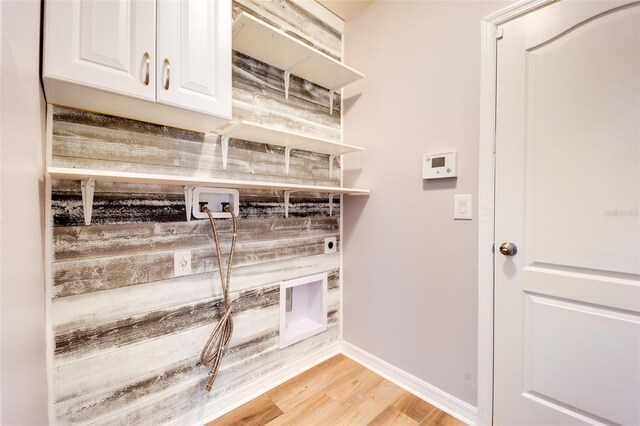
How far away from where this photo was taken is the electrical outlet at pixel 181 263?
1.41 m

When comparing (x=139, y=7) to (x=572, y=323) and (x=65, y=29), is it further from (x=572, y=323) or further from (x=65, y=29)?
(x=572, y=323)

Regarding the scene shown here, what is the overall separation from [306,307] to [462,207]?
4.52ft

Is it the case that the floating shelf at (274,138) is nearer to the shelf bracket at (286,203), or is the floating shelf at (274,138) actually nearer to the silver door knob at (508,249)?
the shelf bracket at (286,203)

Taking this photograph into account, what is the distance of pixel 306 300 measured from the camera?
7.18 feet

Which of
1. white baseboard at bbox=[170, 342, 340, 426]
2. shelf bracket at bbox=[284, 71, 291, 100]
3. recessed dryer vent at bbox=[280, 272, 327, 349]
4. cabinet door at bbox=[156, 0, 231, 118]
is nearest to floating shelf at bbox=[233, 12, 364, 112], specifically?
shelf bracket at bbox=[284, 71, 291, 100]

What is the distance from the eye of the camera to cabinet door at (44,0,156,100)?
0.90 meters

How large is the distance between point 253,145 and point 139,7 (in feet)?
2.68

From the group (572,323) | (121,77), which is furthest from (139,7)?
(572,323)

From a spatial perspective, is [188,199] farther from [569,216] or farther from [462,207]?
[569,216]

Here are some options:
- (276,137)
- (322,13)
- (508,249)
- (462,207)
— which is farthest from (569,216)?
(322,13)

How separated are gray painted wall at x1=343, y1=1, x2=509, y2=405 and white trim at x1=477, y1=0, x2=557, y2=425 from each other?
0.12 ft

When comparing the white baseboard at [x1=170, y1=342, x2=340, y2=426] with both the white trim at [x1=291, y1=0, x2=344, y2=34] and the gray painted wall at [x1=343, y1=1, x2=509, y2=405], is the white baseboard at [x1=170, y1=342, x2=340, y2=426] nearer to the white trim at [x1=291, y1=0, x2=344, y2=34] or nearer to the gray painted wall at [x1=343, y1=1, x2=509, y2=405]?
the gray painted wall at [x1=343, y1=1, x2=509, y2=405]

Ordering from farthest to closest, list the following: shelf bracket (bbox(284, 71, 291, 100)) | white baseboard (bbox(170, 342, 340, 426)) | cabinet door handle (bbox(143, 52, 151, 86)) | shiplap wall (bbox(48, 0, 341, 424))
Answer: shelf bracket (bbox(284, 71, 291, 100))
white baseboard (bbox(170, 342, 340, 426))
shiplap wall (bbox(48, 0, 341, 424))
cabinet door handle (bbox(143, 52, 151, 86))

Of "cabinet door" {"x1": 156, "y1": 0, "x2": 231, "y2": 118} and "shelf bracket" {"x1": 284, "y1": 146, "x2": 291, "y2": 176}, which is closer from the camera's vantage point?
"cabinet door" {"x1": 156, "y1": 0, "x2": 231, "y2": 118}
